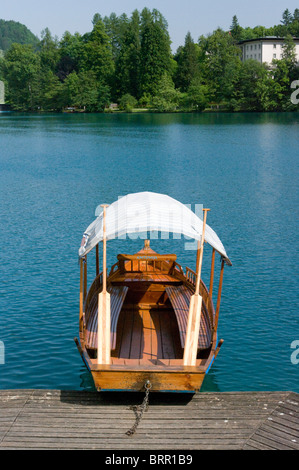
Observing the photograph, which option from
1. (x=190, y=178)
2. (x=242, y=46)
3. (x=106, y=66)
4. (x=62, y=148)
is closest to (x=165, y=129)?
(x=62, y=148)

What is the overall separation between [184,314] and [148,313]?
211 centimetres

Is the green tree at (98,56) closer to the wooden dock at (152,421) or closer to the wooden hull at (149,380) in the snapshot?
the wooden dock at (152,421)

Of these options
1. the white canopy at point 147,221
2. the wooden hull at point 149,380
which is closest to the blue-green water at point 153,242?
the wooden hull at point 149,380

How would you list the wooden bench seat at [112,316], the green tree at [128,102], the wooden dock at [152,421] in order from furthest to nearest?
1. the green tree at [128,102]
2. the wooden bench seat at [112,316]
3. the wooden dock at [152,421]

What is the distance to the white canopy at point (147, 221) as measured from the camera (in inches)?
601

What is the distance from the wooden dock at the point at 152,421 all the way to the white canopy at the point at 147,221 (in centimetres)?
396

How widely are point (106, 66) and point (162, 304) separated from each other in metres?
156

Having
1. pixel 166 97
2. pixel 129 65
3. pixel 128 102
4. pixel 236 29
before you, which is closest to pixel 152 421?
pixel 166 97

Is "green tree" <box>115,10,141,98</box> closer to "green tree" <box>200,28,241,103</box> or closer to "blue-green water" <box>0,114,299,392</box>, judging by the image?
"green tree" <box>200,28,241,103</box>

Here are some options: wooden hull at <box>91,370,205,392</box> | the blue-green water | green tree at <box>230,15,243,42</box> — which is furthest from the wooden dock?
green tree at <box>230,15,243,42</box>

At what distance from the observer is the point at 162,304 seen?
19266 mm

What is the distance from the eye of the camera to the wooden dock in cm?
1233

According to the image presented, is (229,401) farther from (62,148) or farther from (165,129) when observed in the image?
(165,129)
